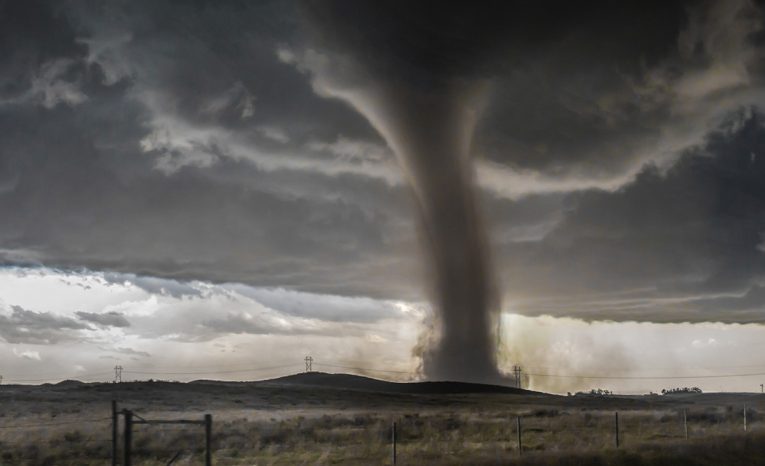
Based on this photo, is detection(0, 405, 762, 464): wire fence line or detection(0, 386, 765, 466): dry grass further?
detection(0, 405, 762, 464): wire fence line

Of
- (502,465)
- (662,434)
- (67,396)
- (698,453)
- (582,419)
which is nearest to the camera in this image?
(502,465)

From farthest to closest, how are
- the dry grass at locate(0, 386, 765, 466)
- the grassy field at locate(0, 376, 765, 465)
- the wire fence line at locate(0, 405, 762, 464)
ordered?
the wire fence line at locate(0, 405, 762, 464) < the grassy field at locate(0, 376, 765, 465) < the dry grass at locate(0, 386, 765, 466)

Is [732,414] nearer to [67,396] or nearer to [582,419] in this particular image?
[582,419]

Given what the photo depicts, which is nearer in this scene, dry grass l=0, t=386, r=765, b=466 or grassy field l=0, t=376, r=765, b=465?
dry grass l=0, t=386, r=765, b=466

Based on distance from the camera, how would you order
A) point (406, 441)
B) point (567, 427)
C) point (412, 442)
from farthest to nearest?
point (567, 427) → point (406, 441) → point (412, 442)

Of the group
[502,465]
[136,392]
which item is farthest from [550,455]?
[136,392]

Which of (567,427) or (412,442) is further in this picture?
(567,427)

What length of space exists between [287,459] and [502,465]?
39.2 ft

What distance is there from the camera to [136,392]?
109 meters

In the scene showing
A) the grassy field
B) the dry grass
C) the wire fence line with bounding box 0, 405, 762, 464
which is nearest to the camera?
the dry grass

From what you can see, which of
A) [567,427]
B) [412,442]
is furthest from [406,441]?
[567,427]

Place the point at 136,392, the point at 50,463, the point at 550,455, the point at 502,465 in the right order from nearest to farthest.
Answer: the point at 502,465, the point at 550,455, the point at 50,463, the point at 136,392

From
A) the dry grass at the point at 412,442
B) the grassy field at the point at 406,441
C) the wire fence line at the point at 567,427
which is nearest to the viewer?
the dry grass at the point at 412,442

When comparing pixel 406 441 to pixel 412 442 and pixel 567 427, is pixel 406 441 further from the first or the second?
pixel 567 427
